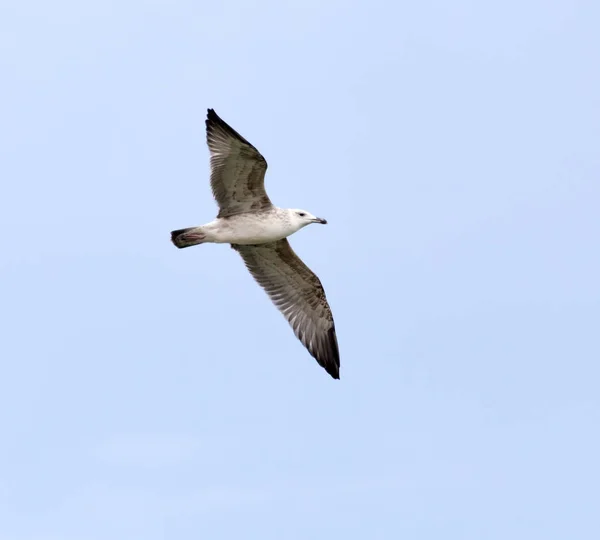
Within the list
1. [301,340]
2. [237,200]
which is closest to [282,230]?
[237,200]

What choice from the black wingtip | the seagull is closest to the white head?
the seagull

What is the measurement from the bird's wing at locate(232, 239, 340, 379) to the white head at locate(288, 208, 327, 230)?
1.03 meters

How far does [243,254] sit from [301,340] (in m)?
1.71

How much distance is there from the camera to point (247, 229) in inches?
787

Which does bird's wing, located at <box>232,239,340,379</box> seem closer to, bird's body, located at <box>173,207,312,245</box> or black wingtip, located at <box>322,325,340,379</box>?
black wingtip, located at <box>322,325,340,379</box>

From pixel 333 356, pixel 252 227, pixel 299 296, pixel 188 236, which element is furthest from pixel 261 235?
pixel 333 356

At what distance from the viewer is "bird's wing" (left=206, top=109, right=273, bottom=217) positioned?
19172 mm

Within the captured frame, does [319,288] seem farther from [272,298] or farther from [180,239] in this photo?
[180,239]

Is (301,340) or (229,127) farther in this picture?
(301,340)

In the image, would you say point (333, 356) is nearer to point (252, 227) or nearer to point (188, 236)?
point (252, 227)

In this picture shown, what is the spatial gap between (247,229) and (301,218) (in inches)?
32.8

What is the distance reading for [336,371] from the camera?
2192cm

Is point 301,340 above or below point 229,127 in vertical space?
below

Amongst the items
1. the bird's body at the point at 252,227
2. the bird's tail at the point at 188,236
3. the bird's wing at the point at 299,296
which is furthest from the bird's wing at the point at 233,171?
the bird's wing at the point at 299,296
